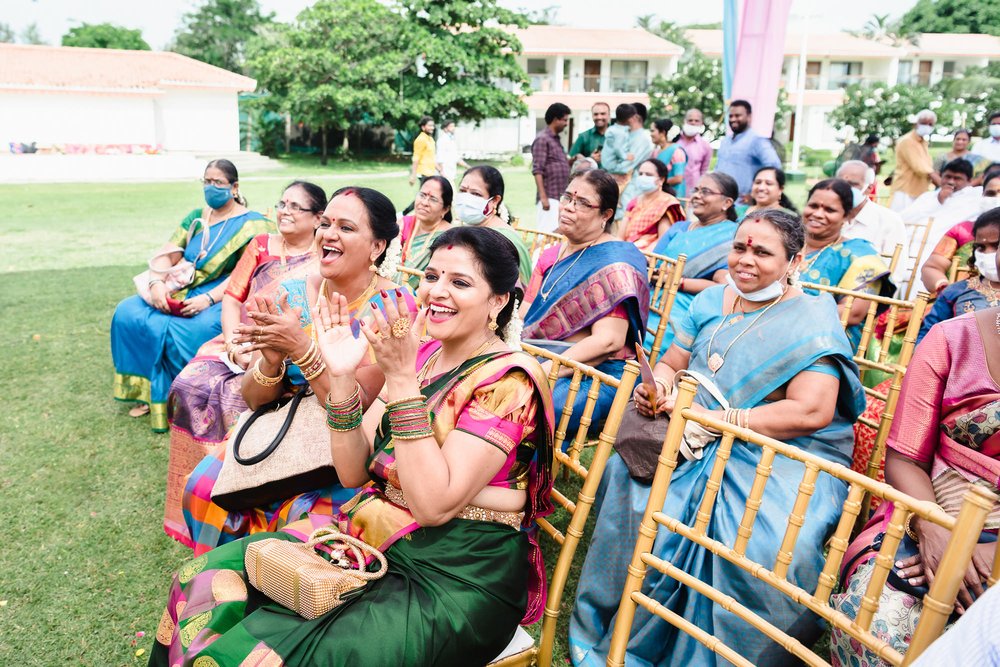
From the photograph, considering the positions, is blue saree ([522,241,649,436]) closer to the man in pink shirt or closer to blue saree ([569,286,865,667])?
blue saree ([569,286,865,667])

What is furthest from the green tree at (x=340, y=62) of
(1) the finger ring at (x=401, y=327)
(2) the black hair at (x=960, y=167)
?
(1) the finger ring at (x=401, y=327)

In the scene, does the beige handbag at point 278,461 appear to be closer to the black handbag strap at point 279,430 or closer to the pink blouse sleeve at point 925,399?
the black handbag strap at point 279,430

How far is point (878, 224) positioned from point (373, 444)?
443 cm

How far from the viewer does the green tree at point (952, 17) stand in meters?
43.4

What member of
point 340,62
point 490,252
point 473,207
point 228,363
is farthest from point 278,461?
point 340,62

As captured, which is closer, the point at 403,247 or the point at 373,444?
the point at 373,444

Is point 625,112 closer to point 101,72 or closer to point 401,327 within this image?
point 401,327

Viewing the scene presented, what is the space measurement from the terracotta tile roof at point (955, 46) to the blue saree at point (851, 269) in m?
45.1

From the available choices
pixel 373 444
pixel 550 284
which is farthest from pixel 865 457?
pixel 373 444

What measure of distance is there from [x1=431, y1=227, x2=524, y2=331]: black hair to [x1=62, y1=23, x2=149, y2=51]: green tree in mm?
51925

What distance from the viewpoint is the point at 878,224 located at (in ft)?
17.4

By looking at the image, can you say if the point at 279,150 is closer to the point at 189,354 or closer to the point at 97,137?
the point at 97,137

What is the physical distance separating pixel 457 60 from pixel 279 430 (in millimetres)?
27232

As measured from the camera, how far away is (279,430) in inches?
100
